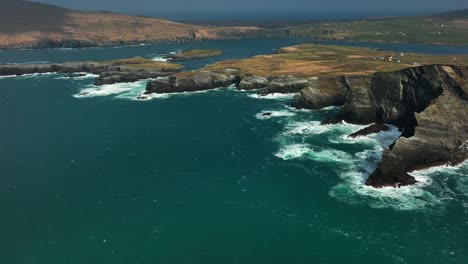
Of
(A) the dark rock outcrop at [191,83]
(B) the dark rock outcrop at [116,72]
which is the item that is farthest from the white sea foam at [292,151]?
(B) the dark rock outcrop at [116,72]

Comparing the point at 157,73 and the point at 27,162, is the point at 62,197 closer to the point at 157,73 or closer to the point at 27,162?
the point at 27,162

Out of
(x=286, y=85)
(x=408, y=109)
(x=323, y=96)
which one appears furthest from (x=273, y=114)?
(x=408, y=109)

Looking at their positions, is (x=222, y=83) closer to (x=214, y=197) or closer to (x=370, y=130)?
(x=370, y=130)

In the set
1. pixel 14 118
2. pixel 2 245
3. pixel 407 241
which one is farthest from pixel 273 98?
pixel 2 245

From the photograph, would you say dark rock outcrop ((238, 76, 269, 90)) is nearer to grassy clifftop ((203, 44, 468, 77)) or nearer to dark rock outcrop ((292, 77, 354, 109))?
grassy clifftop ((203, 44, 468, 77))

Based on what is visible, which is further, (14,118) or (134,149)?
(14,118)

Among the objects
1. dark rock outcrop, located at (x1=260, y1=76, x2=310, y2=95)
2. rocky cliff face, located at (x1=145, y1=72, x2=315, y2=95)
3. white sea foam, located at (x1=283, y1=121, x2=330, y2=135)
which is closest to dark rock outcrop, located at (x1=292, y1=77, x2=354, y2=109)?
white sea foam, located at (x1=283, y1=121, x2=330, y2=135)
